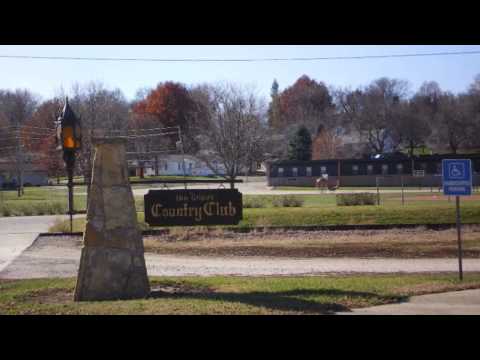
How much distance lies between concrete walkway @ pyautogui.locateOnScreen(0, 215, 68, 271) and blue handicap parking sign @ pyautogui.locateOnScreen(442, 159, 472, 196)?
438 inches

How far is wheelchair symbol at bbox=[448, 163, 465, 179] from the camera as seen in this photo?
1274 centimetres

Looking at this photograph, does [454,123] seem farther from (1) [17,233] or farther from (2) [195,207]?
(1) [17,233]

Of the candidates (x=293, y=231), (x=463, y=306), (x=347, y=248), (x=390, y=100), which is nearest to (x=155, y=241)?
(x=293, y=231)

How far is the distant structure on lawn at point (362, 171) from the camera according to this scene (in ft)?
190

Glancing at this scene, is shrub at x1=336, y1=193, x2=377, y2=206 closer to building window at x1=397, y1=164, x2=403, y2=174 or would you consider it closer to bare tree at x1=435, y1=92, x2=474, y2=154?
building window at x1=397, y1=164, x2=403, y2=174

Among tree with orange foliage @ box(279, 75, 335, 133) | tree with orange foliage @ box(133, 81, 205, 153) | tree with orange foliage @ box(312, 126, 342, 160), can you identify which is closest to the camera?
tree with orange foliage @ box(312, 126, 342, 160)

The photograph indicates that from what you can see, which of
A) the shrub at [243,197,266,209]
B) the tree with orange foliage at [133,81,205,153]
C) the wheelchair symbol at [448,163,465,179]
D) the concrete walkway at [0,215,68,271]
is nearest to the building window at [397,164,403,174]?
the tree with orange foliage at [133,81,205,153]

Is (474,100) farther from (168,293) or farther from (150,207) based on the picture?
(168,293)

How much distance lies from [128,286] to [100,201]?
60.9 inches

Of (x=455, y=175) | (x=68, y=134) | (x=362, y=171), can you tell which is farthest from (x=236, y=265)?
(x=362, y=171)

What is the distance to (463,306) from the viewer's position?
9.62m

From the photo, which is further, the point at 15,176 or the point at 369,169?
the point at 15,176

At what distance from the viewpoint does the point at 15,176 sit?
2559 inches

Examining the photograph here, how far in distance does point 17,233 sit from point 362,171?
139 ft
